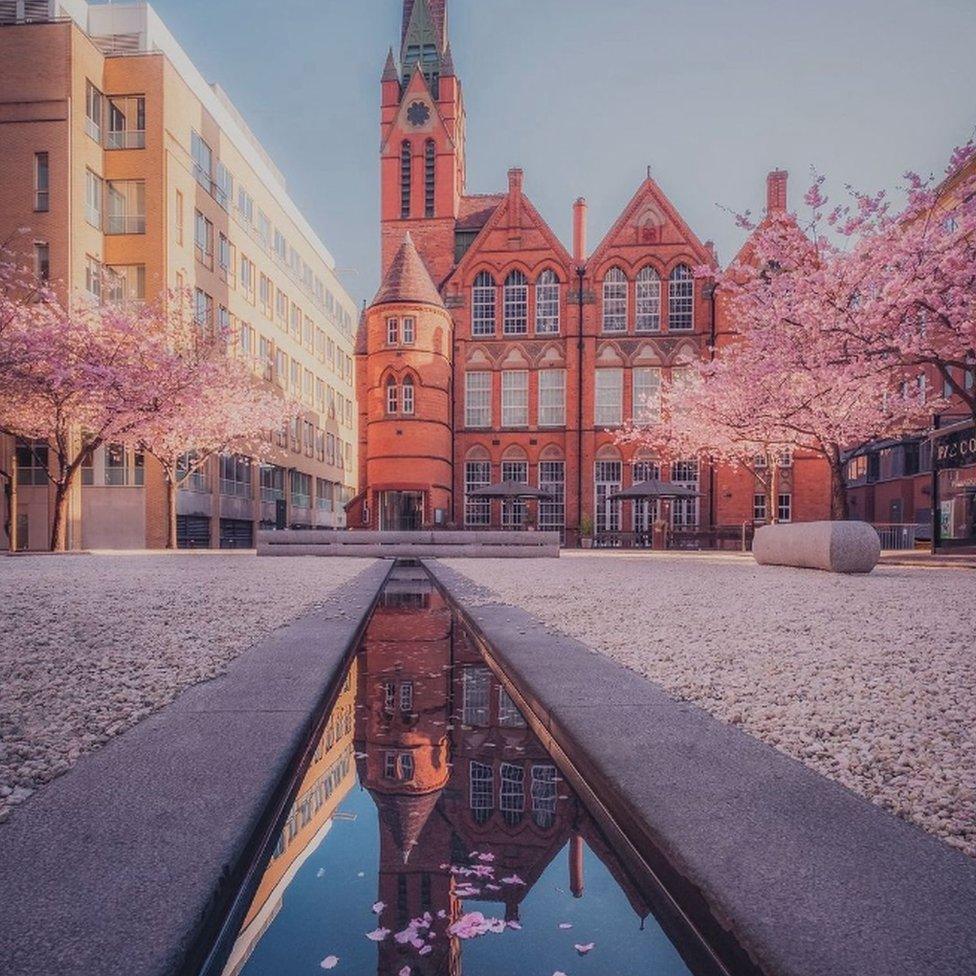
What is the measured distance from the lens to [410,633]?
7199mm

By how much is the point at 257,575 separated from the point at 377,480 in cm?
2345

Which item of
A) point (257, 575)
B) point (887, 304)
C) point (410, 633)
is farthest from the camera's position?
point (887, 304)

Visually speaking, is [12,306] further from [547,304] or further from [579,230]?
[579,230]

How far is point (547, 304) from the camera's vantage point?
40.5 metres

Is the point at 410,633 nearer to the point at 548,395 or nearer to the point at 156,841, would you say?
the point at 156,841

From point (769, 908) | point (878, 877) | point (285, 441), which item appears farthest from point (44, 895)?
point (285, 441)

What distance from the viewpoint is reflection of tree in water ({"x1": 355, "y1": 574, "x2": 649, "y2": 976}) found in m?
2.15

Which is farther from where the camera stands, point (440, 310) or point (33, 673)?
point (440, 310)

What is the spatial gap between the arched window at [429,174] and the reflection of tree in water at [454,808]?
144 ft

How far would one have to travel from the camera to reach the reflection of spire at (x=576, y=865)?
2225 millimetres

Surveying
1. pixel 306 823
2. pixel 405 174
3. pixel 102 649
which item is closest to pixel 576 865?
pixel 306 823

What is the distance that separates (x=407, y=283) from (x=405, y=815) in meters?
36.9

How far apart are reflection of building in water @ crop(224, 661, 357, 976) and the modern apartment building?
2755cm

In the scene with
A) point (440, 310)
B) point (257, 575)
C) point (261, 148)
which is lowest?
point (257, 575)
